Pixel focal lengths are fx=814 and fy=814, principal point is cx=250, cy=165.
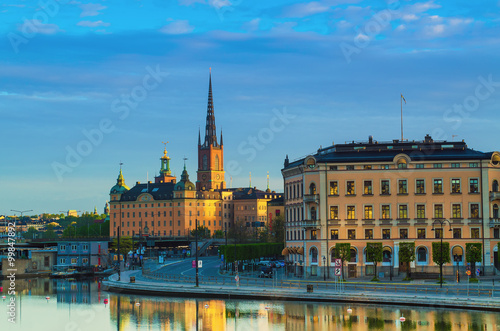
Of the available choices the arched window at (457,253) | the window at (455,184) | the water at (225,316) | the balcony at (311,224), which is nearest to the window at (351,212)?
the balcony at (311,224)

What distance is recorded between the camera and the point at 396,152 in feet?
324

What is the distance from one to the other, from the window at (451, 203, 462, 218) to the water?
89.2 feet

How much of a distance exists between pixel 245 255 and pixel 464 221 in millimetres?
39873

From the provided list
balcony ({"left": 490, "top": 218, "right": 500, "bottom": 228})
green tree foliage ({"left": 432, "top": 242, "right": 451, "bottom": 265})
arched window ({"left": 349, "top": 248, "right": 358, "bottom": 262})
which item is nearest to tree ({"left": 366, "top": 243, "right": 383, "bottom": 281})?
arched window ({"left": 349, "top": 248, "right": 358, "bottom": 262})

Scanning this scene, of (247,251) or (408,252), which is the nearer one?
(408,252)

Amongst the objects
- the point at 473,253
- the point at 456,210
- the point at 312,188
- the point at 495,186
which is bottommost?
the point at 473,253

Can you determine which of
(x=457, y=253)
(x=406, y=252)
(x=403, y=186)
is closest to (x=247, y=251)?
(x=403, y=186)

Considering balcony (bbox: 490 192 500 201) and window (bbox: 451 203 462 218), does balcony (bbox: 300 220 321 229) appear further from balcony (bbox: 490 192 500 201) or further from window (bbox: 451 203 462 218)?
balcony (bbox: 490 192 500 201)

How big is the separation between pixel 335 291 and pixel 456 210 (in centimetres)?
2484

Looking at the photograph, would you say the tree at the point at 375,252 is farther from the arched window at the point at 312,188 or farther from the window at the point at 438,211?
the arched window at the point at 312,188

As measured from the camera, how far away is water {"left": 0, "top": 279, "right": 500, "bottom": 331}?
63.7 m

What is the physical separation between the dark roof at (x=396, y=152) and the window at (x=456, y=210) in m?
5.40

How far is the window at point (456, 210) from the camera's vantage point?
94750 mm

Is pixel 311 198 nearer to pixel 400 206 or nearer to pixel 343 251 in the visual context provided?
pixel 343 251
